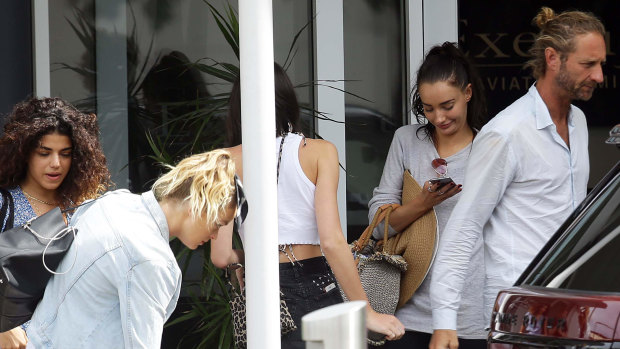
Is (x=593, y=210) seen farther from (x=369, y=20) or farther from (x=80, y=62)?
(x=80, y=62)

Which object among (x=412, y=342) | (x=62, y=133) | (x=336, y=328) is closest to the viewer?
(x=336, y=328)

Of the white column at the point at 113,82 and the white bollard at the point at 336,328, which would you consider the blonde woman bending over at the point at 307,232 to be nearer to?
the white bollard at the point at 336,328

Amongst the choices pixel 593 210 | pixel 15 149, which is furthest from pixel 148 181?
pixel 593 210

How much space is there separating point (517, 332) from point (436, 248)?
1.31 metres

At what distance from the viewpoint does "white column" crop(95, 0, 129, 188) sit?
19.8 feet

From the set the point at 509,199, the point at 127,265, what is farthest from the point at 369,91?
the point at 127,265

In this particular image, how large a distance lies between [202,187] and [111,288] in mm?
386

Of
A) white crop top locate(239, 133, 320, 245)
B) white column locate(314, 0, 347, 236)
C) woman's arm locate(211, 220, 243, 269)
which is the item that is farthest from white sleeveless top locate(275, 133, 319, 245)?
white column locate(314, 0, 347, 236)

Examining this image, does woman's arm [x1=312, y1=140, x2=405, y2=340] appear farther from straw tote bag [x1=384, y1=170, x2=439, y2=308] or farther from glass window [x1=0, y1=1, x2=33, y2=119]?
glass window [x1=0, y1=1, x2=33, y2=119]

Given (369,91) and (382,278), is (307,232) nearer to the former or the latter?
(382,278)

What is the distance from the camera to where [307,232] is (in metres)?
3.55

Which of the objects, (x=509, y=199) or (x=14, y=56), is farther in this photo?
(x=14, y=56)

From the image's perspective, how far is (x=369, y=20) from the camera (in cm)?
610

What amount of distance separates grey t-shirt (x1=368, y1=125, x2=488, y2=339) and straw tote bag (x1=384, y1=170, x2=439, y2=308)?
0.04 metres
